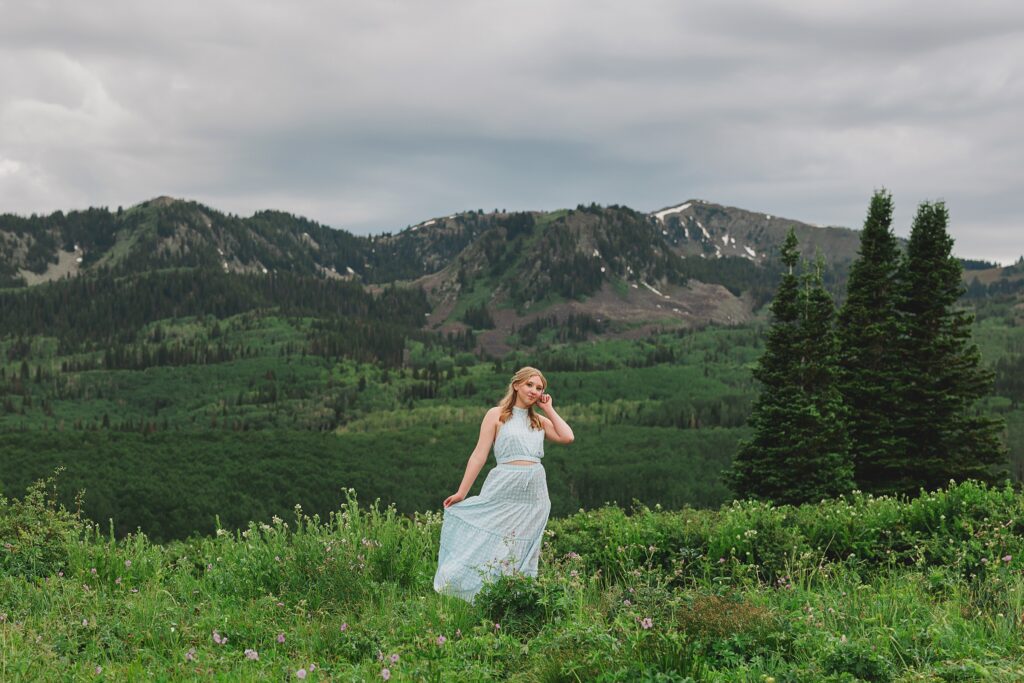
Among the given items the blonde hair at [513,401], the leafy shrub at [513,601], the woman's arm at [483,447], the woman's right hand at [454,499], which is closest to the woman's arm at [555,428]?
the blonde hair at [513,401]

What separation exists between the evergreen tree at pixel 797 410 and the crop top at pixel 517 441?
27.3 m

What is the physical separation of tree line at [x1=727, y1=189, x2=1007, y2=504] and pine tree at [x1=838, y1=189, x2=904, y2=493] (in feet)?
0.16

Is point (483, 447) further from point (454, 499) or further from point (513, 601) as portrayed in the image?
point (513, 601)

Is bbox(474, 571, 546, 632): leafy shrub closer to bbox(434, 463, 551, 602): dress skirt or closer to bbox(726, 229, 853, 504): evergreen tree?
bbox(434, 463, 551, 602): dress skirt

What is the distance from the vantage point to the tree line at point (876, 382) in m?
33.1

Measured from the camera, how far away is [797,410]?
34.4m

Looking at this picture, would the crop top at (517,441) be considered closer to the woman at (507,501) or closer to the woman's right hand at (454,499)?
the woman at (507,501)

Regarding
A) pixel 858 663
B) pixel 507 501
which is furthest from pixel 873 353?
pixel 858 663

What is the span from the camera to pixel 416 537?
10969 millimetres

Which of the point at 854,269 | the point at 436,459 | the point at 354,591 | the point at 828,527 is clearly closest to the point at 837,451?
the point at 854,269

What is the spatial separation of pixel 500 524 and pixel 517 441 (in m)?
1.07

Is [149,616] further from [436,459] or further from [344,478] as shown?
[436,459]

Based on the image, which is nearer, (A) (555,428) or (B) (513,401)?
(B) (513,401)

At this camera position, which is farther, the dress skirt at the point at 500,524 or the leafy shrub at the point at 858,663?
the dress skirt at the point at 500,524
